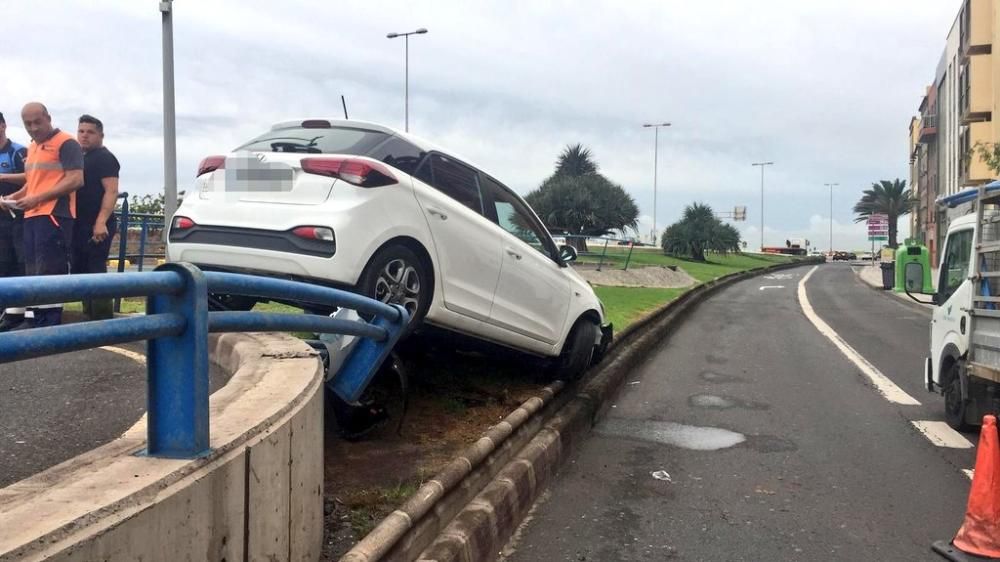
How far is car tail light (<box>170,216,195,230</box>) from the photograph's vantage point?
5340mm

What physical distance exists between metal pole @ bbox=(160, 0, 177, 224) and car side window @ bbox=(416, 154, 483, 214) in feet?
30.2

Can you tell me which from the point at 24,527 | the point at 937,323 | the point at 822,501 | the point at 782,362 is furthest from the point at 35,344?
the point at 782,362

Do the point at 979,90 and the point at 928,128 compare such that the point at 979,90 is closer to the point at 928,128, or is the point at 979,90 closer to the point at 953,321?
the point at 928,128

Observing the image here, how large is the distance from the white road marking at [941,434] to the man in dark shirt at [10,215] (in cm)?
799

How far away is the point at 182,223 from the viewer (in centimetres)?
541

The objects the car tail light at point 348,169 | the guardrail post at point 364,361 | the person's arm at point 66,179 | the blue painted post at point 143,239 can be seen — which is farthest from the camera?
the blue painted post at point 143,239

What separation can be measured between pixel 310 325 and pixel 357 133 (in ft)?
6.83

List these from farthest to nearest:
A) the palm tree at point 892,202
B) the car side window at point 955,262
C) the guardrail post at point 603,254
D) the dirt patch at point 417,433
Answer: the palm tree at point 892,202 < the guardrail post at point 603,254 < the car side window at point 955,262 < the dirt patch at point 417,433

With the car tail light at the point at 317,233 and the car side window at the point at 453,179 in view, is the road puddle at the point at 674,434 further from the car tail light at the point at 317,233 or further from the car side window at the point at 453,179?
the car tail light at the point at 317,233

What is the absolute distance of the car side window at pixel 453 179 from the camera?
5.75 metres

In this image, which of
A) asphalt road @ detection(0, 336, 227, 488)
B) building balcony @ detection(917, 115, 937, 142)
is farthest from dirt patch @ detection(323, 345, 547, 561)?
building balcony @ detection(917, 115, 937, 142)

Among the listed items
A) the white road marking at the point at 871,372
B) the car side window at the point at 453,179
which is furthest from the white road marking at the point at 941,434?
the car side window at the point at 453,179

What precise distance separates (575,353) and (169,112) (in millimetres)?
10063

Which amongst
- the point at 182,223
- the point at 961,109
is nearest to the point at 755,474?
the point at 182,223
